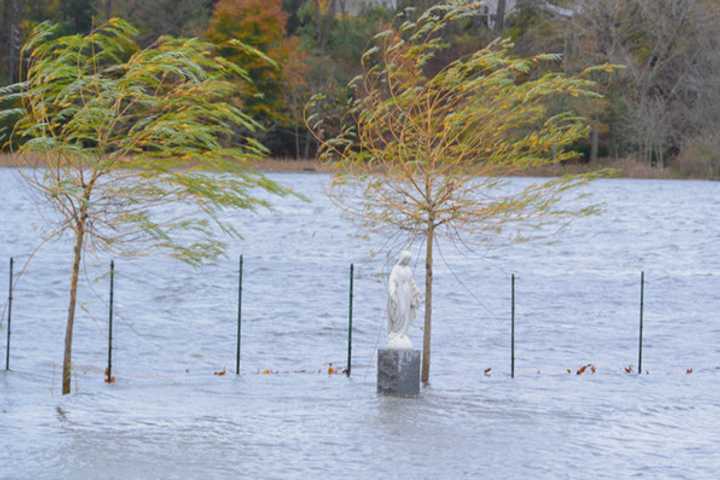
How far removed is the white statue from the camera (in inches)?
982

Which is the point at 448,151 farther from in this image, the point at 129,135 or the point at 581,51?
the point at 581,51

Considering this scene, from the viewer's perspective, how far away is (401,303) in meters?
24.9

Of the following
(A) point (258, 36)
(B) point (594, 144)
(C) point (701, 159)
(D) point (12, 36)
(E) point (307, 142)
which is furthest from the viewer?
(E) point (307, 142)

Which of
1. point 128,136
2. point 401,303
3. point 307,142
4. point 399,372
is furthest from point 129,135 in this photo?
point 307,142

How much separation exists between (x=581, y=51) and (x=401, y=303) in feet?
275

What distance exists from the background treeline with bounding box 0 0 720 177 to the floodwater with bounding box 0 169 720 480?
30327 millimetres

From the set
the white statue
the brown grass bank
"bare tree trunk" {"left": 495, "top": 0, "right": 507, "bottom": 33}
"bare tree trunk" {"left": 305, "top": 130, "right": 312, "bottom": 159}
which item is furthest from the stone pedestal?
"bare tree trunk" {"left": 495, "top": 0, "right": 507, "bottom": 33}

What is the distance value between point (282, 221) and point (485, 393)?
205 feet

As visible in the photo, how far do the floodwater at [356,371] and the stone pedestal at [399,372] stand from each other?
28 cm

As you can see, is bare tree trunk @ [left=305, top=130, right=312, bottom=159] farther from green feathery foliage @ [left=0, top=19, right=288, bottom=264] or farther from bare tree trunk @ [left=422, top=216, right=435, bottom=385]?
green feathery foliage @ [left=0, top=19, right=288, bottom=264]

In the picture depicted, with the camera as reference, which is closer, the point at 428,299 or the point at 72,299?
the point at 72,299

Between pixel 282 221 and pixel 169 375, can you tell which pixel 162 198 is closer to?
pixel 169 375

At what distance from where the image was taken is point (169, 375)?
33.4 m

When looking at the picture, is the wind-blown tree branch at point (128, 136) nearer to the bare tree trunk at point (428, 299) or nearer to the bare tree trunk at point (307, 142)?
the bare tree trunk at point (428, 299)
